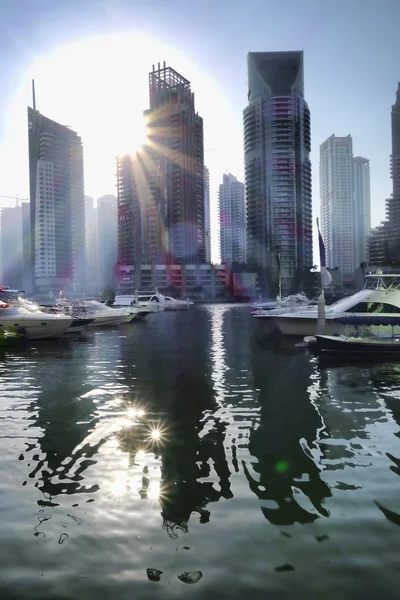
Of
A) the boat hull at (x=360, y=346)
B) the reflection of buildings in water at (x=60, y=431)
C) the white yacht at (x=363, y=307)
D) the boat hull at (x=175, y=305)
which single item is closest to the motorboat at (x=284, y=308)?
the white yacht at (x=363, y=307)

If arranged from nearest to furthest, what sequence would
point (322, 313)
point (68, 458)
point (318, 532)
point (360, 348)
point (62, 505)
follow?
1. point (318, 532)
2. point (62, 505)
3. point (68, 458)
4. point (360, 348)
5. point (322, 313)

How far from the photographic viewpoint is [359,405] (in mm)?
14516

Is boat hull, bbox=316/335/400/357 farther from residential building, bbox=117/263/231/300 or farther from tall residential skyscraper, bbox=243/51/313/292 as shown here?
tall residential skyscraper, bbox=243/51/313/292

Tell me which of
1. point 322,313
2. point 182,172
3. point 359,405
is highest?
point 182,172

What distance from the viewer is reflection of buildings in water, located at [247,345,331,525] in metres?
7.71

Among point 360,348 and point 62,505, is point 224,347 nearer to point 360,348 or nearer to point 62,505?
point 360,348

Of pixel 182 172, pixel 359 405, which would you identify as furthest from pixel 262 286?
pixel 359 405

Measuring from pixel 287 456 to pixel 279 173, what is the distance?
621 ft

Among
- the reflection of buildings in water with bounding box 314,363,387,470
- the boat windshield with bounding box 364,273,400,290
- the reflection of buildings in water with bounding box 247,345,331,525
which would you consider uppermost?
the boat windshield with bounding box 364,273,400,290

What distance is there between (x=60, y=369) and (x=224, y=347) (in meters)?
12.0

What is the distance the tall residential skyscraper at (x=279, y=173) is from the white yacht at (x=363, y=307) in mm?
160268

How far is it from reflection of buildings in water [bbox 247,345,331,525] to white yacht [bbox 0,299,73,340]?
68.4ft

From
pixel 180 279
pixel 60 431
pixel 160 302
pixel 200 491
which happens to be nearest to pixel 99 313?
pixel 160 302

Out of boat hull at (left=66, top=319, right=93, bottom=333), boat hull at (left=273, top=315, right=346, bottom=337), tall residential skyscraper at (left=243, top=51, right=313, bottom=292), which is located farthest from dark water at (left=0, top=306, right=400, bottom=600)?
tall residential skyscraper at (left=243, top=51, right=313, bottom=292)
